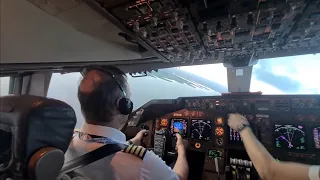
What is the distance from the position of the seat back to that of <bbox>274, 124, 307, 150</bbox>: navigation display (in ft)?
6.50

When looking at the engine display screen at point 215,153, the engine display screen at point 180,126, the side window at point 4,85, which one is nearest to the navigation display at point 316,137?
the engine display screen at point 215,153

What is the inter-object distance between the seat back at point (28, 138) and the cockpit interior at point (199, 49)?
252 millimetres

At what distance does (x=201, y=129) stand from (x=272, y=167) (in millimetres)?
1027

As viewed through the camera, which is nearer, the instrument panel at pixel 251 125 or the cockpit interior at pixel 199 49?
the cockpit interior at pixel 199 49

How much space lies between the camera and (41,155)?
1.76ft

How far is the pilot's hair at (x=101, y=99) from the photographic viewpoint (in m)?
1.08

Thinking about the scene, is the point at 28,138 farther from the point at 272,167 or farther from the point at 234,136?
the point at 234,136

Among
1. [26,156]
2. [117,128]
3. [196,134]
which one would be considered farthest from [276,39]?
[26,156]

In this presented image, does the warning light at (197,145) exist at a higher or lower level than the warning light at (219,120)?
lower

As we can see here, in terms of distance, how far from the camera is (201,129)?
2352 mm

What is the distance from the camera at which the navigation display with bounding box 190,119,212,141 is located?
91.4 inches

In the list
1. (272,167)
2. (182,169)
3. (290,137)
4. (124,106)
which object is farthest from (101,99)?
(290,137)

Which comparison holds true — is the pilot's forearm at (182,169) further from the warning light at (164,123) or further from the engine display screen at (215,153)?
the warning light at (164,123)

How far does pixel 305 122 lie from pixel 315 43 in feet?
2.31
